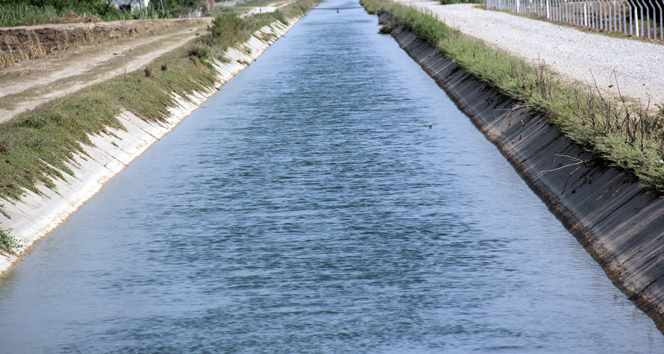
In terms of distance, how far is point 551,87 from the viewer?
2103cm

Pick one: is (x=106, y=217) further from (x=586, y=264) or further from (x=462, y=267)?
(x=586, y=264)

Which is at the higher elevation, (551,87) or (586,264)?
Answer: (551,87)

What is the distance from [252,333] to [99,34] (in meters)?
49.2

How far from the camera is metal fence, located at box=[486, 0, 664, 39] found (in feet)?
127

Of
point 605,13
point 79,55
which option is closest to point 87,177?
point 79,55

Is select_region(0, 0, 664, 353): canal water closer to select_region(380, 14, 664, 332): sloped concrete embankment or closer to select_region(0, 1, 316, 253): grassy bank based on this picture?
select_region(380, 14, 664, 332): sloped concrete embankment

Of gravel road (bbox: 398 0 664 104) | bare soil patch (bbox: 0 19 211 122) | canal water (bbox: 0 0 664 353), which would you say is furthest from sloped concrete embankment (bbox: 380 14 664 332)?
bare soil patch (bbox: 0 19 211 122)

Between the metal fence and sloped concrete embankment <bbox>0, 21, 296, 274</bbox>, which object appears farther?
the metal fence

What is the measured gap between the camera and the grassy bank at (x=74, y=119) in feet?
50.8

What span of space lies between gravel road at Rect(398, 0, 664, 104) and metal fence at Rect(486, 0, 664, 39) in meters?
1.41

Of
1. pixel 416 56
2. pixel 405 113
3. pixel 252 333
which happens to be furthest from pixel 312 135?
pixel 416 56

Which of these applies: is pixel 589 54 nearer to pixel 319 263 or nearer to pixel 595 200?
pixel 595 200

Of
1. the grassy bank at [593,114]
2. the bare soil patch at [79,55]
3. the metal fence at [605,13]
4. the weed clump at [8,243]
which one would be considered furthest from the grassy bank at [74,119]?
the metal fence at [605,13]

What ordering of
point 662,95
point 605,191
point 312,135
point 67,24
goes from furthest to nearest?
point 67,24
point 312,135
point 662,95
point 605,191
